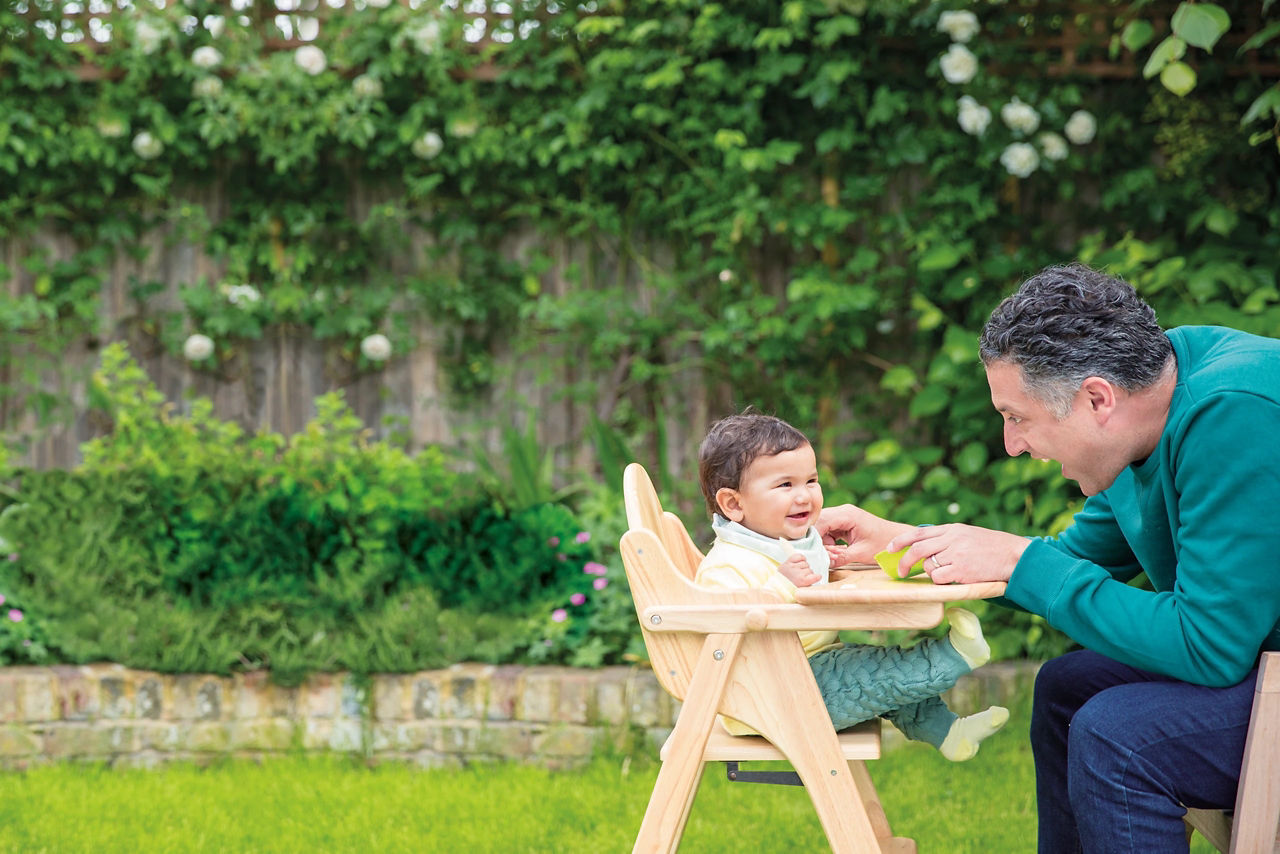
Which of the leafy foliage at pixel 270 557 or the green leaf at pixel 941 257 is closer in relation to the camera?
the leafy foliage at pixel 270 557

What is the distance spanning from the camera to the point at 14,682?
358 centimetres

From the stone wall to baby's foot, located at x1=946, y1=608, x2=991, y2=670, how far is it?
1675 mm

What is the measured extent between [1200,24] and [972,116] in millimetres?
964

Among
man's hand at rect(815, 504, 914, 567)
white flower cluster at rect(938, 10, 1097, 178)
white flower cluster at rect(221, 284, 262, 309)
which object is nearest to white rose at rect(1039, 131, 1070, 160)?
white flower cluster at rect(938, 10, 1097, 178)

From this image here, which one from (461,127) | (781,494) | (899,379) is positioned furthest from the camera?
(461,127)

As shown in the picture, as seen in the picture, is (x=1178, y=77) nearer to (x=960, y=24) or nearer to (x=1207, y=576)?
(x=960, y=24)

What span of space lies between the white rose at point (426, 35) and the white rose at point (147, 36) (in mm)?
907

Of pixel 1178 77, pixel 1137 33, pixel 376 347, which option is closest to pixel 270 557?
pixel 376 347

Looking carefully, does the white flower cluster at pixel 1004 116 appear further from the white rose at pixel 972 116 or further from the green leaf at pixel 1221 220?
the green leaf at pixel 1221 220

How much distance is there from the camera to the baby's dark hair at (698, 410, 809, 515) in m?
2.26

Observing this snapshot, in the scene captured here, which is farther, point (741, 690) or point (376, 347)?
point (376, 347)

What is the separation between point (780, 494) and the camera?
2.24 meters

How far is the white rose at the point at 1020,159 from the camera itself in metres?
4.11

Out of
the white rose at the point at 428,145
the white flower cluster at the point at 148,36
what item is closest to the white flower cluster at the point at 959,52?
the white rose at the point at 428,145
